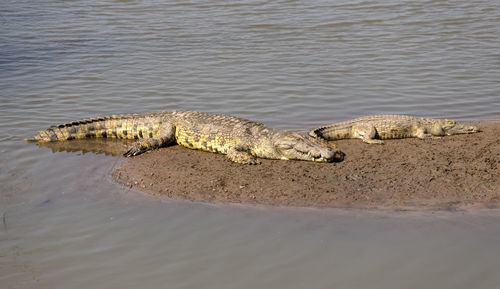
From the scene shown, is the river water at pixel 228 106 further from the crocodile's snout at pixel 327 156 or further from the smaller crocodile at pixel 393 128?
the crocodile's snout at pixel 327 156

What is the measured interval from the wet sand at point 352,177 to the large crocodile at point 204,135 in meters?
0.15

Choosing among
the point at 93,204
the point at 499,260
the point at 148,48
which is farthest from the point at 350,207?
the point at 148,48

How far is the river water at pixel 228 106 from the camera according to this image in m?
4.47

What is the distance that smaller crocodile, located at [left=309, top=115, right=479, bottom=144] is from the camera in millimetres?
8062

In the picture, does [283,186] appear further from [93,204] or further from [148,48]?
[148,48]

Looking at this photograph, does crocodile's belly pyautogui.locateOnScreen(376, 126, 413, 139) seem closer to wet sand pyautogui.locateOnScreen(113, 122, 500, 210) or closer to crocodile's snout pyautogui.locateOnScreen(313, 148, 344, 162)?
wet sand pyautogui.locateOnScreen(113, 122, 500, 210)

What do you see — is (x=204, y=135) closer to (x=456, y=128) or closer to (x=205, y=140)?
(x=205, y=140)

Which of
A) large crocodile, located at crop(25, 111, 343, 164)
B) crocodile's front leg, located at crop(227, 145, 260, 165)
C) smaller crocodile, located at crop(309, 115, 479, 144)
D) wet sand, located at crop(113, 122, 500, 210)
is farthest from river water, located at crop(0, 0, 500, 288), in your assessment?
crocodile's front leg, located at crop(227, 145, 260, 165)

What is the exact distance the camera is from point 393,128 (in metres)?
8.13

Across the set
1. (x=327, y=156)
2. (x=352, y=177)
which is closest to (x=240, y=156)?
(x=327, y=156)

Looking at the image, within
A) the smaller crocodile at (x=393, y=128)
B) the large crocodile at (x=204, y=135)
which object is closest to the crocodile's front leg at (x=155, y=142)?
the large crocodile at (x=204, y=135)

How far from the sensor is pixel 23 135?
8477 millimetres

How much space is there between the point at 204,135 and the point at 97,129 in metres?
1.97

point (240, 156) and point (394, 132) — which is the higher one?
point (394, 132)
